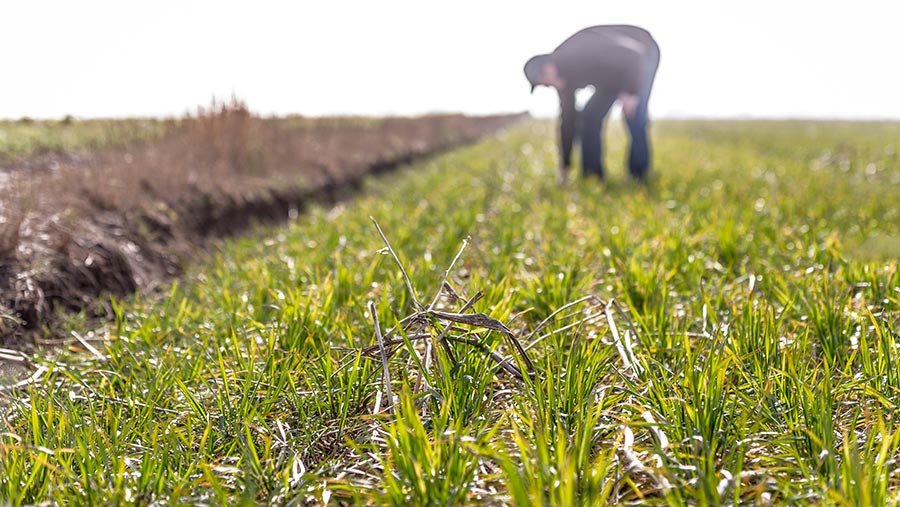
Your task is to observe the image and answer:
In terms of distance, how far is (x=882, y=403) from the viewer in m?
1.65

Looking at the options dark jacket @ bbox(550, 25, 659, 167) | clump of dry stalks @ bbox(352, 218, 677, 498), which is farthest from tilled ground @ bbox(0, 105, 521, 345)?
dark jacket @ bbox(550, 25, 659, 167)

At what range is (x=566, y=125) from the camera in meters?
6.68

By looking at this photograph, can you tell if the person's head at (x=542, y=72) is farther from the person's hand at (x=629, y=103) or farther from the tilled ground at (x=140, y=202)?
the tilled ground at (x=140, y=202)

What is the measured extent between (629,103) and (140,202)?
452 centimetres

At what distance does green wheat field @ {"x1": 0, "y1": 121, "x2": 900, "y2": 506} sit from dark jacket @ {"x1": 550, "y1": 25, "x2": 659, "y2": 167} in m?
2.57

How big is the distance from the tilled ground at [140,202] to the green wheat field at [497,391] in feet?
1.07

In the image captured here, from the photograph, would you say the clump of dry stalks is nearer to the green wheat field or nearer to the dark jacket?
the green wheat field

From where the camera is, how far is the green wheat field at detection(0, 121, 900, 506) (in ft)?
4.36

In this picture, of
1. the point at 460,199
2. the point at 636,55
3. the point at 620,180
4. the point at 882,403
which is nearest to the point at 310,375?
the point at 882,403

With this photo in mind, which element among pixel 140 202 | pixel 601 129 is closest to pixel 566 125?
pixel 601 129

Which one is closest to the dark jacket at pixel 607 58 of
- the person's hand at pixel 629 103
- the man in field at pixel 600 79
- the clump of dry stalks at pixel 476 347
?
the man in field at pixel 600 79

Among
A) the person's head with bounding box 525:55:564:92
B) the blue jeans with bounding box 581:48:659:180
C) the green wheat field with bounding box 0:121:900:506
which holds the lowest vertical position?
the green wheat field with bounding box 0:121:900:506

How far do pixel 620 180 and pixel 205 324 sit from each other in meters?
5.23

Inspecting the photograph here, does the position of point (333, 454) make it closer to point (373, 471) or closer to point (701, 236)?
point (373, 471)
